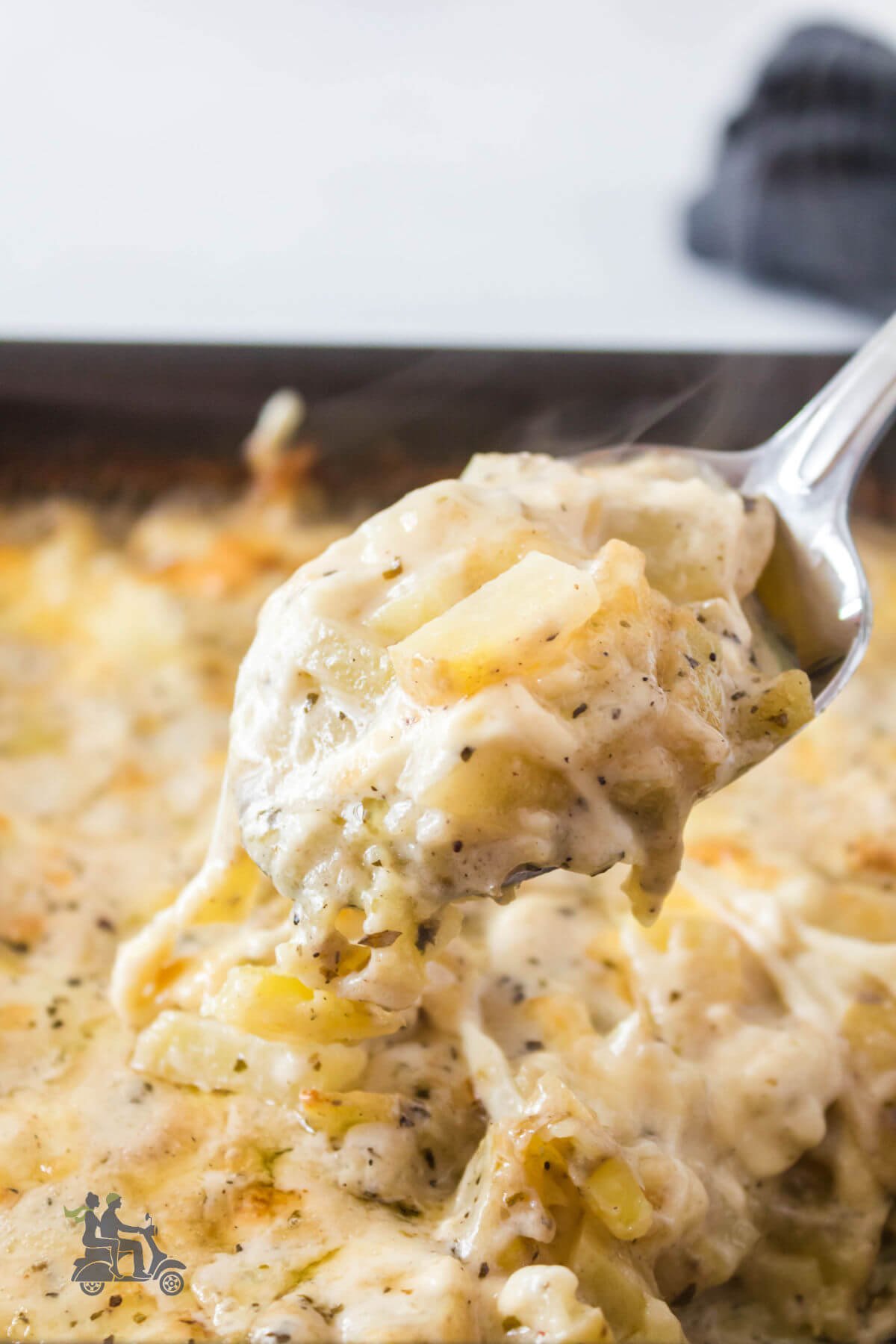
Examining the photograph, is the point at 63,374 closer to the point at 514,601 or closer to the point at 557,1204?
the point at 514,601

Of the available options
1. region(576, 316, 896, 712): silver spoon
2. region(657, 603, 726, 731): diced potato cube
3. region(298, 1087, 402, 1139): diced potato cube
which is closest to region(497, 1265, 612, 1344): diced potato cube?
region(298, 1087, 402, 1139): diced potato cube

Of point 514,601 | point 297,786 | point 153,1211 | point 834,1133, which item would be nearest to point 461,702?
point 514,601

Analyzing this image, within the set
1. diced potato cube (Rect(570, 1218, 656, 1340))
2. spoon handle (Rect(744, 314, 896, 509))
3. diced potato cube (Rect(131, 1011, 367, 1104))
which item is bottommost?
diced potato cube (Rect(131, 1011, 367, 1104))

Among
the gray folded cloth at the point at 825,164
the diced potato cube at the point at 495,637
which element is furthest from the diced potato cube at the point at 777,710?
the gray folded cloth at the point at 825,164

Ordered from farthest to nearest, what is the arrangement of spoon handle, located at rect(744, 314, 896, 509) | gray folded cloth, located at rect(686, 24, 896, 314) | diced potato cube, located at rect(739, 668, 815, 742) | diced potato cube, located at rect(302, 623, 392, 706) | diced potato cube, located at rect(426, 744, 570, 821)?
gray folded cloth, located at rect(686, 24, 896, 314)
spoon handle, located at rect(744, 314, 896, 509)
diced potato cube, located at rect(739, 668, 815, 742)
diced potato cube, located at rect(302, 623, 392, 706)
diced potato cube, located at rect(426, 744, 570, 821)

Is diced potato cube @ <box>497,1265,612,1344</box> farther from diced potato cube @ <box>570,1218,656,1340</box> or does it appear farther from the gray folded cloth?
the gray folded cloth

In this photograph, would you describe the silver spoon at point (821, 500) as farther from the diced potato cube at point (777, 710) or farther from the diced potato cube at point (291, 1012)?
the diced potato cube at point (291, 1012)

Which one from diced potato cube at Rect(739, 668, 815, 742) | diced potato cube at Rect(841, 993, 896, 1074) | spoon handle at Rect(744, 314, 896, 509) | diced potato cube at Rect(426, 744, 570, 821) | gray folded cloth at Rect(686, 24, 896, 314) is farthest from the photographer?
gray folded cloth at Rect(686, 24, 896, 314)
